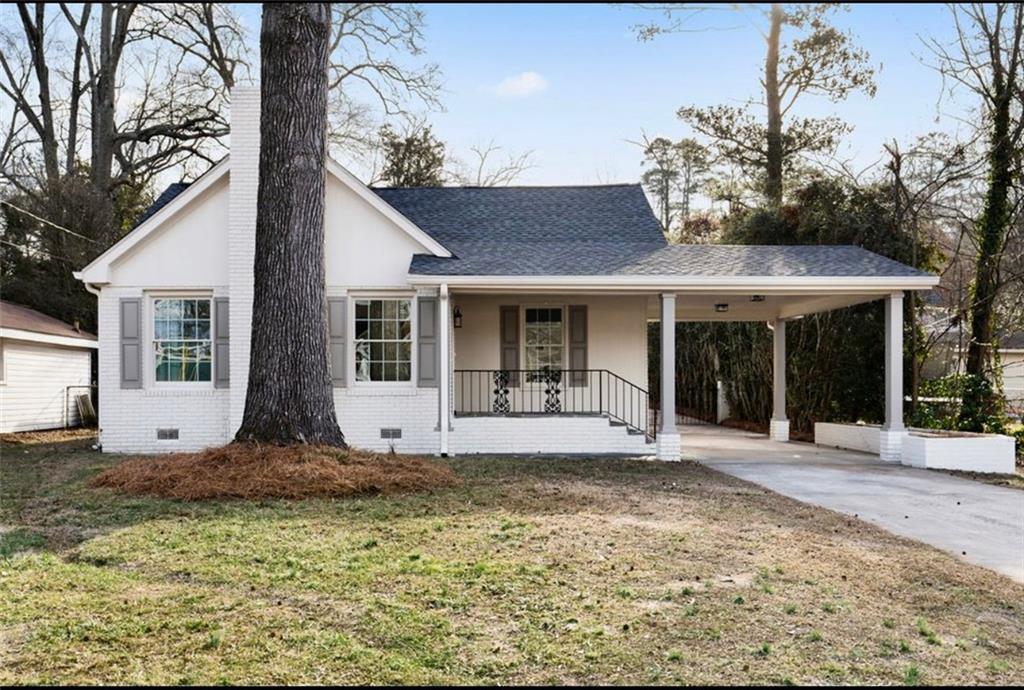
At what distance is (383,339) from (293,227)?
3076 mm

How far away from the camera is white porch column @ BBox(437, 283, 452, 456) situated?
11008 mm

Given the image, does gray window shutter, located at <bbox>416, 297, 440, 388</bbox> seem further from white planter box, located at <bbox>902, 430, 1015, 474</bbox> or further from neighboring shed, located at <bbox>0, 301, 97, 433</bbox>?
neighboring shed, located at <bbox>0, 301, 97, 433</bbox>

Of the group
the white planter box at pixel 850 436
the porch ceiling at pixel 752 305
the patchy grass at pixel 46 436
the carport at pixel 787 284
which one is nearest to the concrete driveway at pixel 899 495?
the white planter box at pixel 850 436

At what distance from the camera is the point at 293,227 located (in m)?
8.98

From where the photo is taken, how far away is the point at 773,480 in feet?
30.1

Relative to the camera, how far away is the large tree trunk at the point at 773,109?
68.6 feet

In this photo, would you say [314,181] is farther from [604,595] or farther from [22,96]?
[22,96]

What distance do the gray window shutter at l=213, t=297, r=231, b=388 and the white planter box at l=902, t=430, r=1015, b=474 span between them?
34.0ft

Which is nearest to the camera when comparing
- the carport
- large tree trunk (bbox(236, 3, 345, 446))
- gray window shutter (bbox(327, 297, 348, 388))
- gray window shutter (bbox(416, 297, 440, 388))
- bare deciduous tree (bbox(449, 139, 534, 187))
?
large tree trunk (bbox(236, 3, 345, 446))

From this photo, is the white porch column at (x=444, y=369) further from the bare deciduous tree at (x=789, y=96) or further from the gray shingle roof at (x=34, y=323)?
the bare deciduous tree at (x=789, y=96)

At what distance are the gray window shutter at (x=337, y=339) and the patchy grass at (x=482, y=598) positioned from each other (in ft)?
15.9

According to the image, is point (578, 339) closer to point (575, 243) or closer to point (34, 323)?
point (575, 243)

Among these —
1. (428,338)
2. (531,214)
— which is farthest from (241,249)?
(531,214)

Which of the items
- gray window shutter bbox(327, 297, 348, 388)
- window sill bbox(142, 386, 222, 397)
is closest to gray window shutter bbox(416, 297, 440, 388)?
gray window shutter bbox(327, 297, 348, 388)
